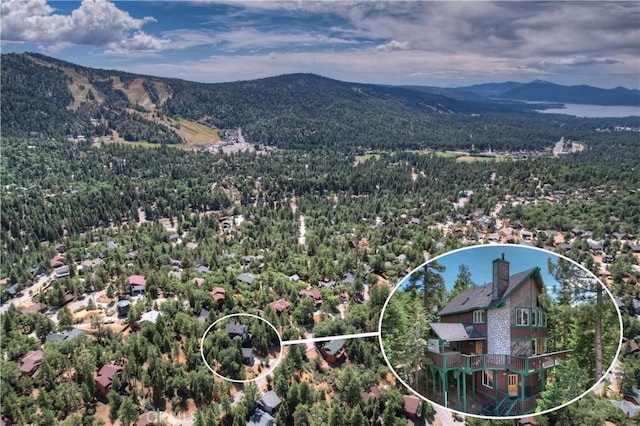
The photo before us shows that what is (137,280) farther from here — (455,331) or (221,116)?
(221,116)

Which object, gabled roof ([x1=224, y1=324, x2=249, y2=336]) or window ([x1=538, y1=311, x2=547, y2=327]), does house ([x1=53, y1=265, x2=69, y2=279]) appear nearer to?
gabled roof ([x1=224, y1=324, x2=249, y2=336])

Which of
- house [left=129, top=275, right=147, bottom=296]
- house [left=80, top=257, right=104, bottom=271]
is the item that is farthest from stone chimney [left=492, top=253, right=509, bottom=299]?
house [left=80, top=257, right=104, bottom=271]

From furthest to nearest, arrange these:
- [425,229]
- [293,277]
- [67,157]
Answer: [67,157], [425,229], [293,277]

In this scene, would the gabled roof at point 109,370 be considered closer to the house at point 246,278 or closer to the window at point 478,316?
the house at point 246,278

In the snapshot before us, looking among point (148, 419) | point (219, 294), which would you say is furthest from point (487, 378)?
point (219, 294)

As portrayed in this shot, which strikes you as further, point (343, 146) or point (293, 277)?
point (343, 146)

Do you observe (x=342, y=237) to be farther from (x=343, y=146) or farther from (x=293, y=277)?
(x=343, y=146)

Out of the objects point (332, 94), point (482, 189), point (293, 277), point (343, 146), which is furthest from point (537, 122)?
point (293, 277)

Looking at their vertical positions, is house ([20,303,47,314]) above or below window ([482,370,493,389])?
below
